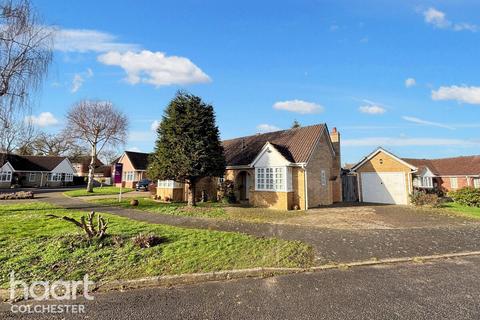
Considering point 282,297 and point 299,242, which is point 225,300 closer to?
point 282,297

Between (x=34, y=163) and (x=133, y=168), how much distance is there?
1906 centimetres

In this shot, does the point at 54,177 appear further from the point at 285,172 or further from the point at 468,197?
the point at 468,197

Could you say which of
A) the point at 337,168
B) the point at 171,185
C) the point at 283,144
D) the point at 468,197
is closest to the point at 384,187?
the point at 337,168

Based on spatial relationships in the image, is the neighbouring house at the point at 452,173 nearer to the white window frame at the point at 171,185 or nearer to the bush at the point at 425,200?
the bush at the point at 425,200

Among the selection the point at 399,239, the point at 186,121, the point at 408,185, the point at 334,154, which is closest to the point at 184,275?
the point at 399,239

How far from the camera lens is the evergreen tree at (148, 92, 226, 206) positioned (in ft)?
53.5

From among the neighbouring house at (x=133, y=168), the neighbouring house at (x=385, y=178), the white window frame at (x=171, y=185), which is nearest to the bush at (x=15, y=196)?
the white window frame at (x=171, y=185)

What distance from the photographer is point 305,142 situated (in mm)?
19312

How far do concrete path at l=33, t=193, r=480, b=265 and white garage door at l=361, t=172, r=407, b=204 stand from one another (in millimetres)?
9028

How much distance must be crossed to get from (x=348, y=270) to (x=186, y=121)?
1334 cm

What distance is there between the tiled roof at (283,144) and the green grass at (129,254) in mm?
10808

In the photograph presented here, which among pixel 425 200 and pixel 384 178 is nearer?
pixel 425 200

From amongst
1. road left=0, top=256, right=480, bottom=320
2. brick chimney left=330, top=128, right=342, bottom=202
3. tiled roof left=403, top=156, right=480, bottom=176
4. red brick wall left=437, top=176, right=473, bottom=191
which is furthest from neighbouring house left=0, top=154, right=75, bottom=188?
red brick wall left=437, top=176, right=473, bottom=191

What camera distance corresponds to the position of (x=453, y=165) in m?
36.9
